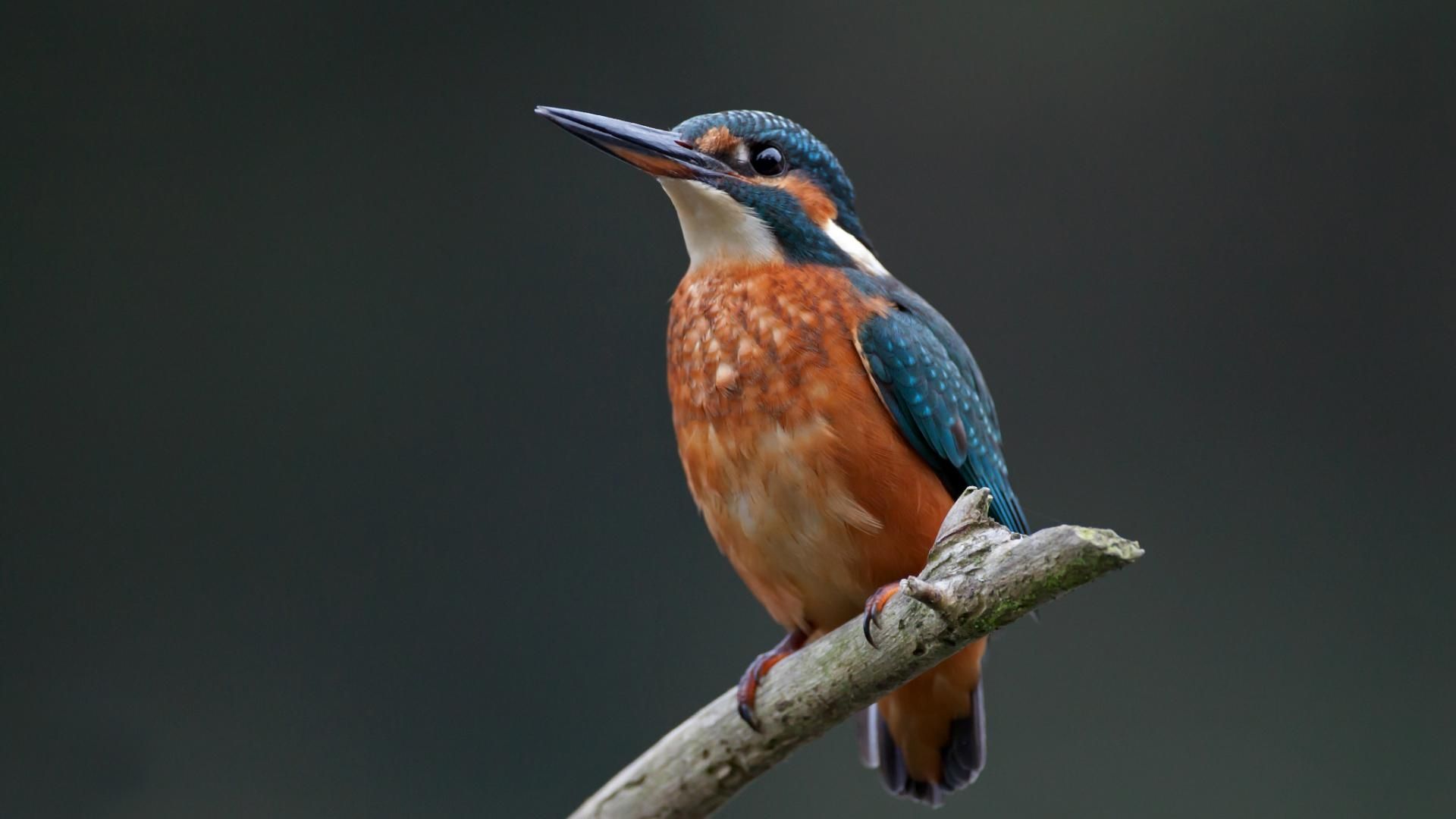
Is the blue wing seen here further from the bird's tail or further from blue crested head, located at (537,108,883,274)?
the bird's tail

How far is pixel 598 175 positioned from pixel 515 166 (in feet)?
0.70

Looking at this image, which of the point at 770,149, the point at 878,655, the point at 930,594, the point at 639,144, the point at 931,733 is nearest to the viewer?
the point at 930,594

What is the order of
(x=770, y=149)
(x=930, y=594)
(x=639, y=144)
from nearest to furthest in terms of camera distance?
(x=930, y=594), (x=639, y=144), (x=770, y=149)

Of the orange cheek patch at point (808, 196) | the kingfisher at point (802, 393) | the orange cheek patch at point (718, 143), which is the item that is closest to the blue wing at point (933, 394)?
the kingfisher at point (802, 393)

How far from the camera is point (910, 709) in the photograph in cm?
205

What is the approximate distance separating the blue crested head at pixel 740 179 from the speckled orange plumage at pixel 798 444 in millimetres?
58

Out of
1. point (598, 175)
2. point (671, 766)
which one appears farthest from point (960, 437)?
point (598, 175)

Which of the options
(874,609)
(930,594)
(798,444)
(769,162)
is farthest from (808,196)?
(930,594)

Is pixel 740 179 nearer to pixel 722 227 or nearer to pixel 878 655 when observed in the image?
pixel 722 227

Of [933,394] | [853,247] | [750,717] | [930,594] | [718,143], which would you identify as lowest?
[750,717]

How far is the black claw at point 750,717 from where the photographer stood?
170cm

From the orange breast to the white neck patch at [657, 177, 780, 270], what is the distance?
6 cm

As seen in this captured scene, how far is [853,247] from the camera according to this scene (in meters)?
2.04

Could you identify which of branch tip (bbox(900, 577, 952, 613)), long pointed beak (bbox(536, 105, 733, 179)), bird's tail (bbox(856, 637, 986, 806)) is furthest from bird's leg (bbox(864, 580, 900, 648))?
long pointed beak (bbox(536, 105, 733, 179))
